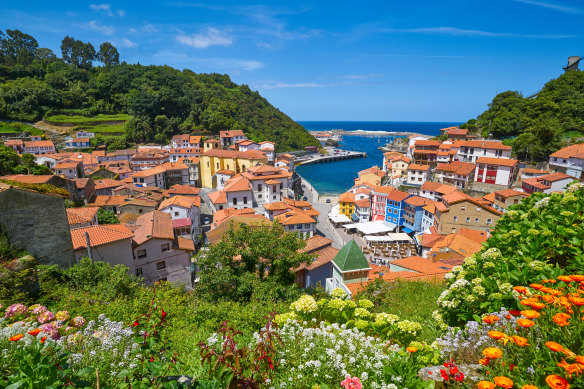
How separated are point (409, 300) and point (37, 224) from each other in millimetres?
13053

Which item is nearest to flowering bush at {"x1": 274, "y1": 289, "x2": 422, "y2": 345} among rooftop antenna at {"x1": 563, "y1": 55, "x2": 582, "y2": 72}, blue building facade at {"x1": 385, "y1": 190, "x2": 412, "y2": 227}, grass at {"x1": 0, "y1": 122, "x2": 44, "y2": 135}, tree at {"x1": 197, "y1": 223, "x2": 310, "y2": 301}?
tree at {"x1": 197, "y1": 223, "x2": 310, "y2": 301}

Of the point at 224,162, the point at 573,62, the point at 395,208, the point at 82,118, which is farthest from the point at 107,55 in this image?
the point at 573,62

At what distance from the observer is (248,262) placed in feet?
37.0

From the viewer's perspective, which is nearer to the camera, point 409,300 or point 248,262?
point 409,300

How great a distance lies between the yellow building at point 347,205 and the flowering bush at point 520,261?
38899mm

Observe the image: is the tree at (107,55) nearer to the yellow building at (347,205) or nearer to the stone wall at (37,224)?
the yellow building at (347,205)

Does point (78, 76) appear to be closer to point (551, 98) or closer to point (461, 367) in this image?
point (461, 367)

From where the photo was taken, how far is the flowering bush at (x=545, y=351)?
1969 mm

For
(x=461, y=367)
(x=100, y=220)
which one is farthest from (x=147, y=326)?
(x=100, y=220)

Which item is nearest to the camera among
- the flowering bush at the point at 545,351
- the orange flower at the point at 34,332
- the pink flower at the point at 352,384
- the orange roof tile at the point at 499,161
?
the flowering bush at the point at 545,351

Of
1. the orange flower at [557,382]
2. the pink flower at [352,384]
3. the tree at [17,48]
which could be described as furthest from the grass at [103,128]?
the orange flower at [557,382]

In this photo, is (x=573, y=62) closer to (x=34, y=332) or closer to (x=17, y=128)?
(x=34, y=332)

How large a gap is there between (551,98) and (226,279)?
6814 cm

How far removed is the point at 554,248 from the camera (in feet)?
14.3
